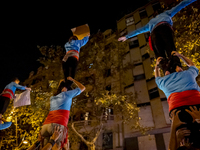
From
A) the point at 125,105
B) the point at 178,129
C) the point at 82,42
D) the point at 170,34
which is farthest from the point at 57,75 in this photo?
→ the point at 178,129

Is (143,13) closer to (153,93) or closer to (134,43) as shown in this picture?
(134,43)

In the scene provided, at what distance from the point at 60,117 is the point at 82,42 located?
2.13 metres

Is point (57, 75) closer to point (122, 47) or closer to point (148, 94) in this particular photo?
point (122, 47)

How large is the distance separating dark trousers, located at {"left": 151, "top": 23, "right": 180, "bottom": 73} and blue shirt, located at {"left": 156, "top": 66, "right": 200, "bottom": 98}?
1.07ft

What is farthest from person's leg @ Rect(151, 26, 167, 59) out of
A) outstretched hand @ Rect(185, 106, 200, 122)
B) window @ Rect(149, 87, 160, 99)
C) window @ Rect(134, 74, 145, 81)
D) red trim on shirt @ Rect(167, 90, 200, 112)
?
window @ Rect(134, 74, 145, 81)

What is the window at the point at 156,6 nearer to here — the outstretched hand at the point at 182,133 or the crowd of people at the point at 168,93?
the crowd of people at the point at 168,93

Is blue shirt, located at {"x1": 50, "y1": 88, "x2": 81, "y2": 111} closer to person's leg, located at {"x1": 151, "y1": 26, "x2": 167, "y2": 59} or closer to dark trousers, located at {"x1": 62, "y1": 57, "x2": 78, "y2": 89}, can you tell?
dark trousers, located at {"x1": 62, "y1": 57, "x2": 78, "y2": 89}

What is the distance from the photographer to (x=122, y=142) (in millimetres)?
14172

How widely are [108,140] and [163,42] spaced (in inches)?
535

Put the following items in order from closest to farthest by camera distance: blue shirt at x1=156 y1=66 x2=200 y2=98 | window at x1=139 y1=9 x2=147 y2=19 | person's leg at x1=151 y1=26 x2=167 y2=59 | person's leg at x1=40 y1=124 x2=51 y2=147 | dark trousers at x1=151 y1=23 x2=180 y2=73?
blue shirt at x1=156 y1=66 x2=200 y2=98
dark trousers at x1=151 y1=23 x2=180 y2=73
person's leg at x1=151 y1=26 x2=167 y2=59
person's leg at x1=40 y1=124 x2=51 y2=147
window at x1=139 y1=9 x2=147 y2=19

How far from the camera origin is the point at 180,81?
2240 mm

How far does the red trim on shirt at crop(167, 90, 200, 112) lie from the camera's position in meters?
2.05

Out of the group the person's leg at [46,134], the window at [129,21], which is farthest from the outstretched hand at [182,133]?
the window at [129,21]

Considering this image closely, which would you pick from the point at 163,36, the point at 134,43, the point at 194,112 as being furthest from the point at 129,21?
the point at 194,112
